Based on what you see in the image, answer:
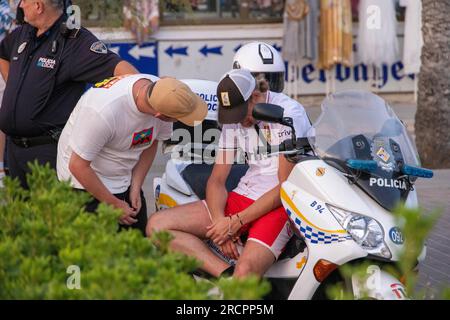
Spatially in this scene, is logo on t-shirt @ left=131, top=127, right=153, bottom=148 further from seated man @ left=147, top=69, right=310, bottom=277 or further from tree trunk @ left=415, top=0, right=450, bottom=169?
tree trunk @ left=415, top=0, right=450, bottom=169

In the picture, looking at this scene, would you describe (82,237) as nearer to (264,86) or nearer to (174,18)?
(264,86)

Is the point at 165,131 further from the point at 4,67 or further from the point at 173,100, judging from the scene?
the point at 4,67

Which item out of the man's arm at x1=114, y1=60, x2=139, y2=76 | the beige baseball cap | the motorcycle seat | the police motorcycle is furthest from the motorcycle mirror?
the man's arm at x1=114, y1=60, x2=139, y2=76

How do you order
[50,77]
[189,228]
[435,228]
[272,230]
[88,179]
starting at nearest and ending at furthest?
[272,230]
[88,179]
[189,228]
[50,77]
[435,228]

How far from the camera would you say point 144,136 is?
520 centimetres

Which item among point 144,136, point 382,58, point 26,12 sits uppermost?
point 26,12

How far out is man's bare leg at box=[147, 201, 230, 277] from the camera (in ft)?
16.5

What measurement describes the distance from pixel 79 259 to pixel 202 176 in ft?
8.73

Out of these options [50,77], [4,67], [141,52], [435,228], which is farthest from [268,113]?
[141,52]

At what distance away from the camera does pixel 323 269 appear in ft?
14.6

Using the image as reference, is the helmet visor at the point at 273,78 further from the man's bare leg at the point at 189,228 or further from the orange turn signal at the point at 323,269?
the orange turn signal at the point at 323,269

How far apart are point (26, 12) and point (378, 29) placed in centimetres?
992

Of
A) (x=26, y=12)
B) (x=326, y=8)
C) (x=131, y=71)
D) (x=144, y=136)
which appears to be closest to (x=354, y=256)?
(x=144, y=136)

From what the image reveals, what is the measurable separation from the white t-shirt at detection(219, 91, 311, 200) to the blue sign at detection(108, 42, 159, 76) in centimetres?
989
